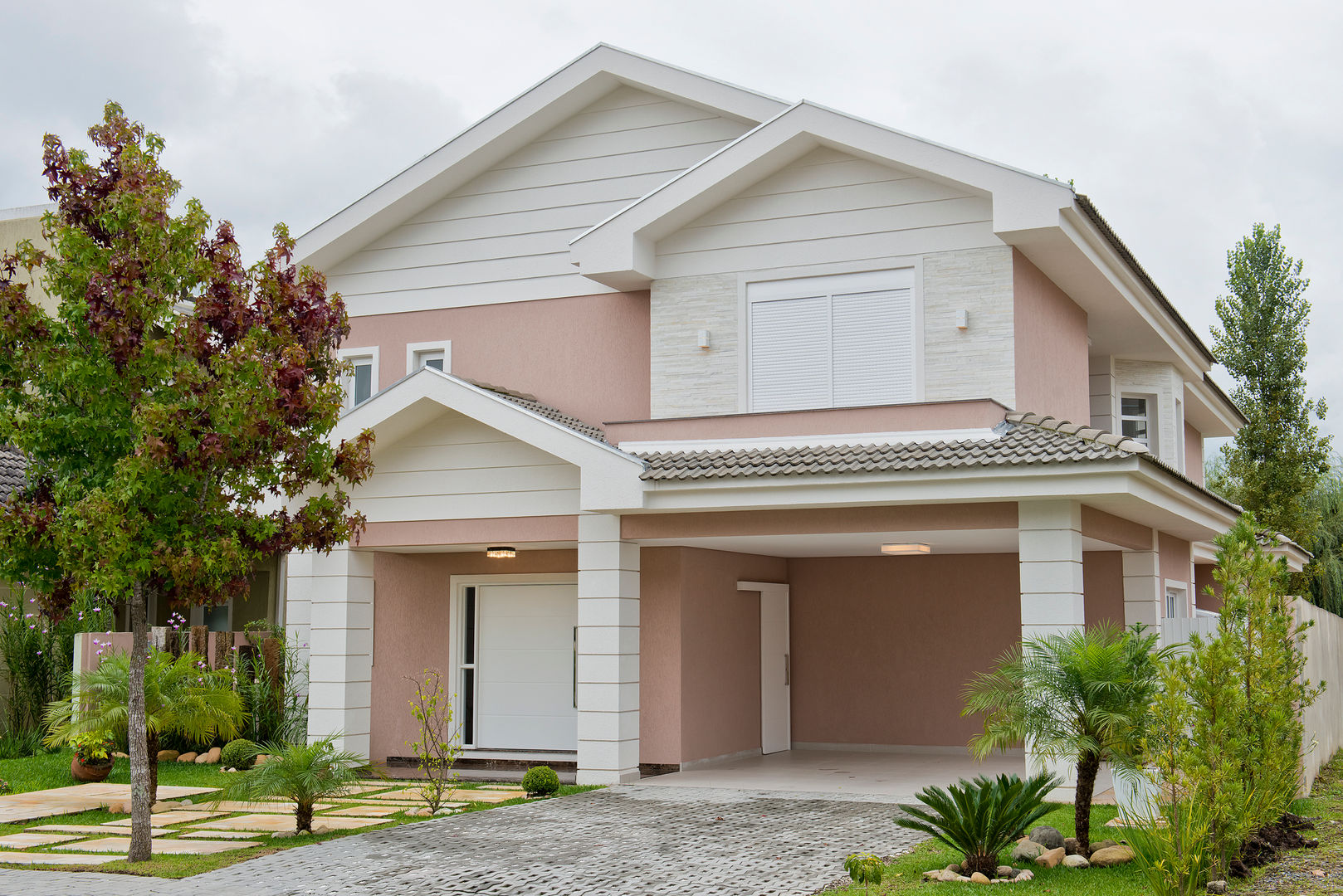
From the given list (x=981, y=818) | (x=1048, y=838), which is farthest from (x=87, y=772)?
(x=1048, y=838)

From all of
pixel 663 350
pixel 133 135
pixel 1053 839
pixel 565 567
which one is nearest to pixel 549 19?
pixel 663 350

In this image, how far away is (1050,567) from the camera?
13164mm

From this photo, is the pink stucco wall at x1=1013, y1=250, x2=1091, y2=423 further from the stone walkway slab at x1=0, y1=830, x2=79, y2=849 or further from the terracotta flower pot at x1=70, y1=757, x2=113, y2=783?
the terracotta flower pot at x1=70, y1=757, x2=113, y2=783

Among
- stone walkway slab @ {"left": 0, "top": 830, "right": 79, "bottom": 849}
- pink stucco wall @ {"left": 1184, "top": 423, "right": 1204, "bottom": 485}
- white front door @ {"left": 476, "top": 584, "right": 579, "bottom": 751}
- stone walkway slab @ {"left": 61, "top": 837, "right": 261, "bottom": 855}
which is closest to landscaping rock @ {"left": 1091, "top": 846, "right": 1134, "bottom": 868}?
stone walkway slab @ {"left": 61, "top": 837, "right": 261, "bottom": 855}

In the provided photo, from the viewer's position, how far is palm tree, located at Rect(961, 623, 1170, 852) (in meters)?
9.67

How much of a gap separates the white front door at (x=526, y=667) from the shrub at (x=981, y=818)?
26.0 ft

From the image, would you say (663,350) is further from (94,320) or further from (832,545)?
(94,320)

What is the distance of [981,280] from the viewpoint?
594 inches

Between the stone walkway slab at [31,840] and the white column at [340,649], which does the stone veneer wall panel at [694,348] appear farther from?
the stone walkway slab at [31,840]

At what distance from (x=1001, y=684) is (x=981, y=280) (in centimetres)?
608

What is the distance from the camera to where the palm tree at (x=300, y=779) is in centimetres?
1120

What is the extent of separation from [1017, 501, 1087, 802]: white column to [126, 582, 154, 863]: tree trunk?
8.50m

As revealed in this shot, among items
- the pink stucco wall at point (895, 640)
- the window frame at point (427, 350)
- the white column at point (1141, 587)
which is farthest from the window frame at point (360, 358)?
the white column at point (1141, 587)

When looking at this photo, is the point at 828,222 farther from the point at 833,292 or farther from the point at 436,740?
the point at 436,740
